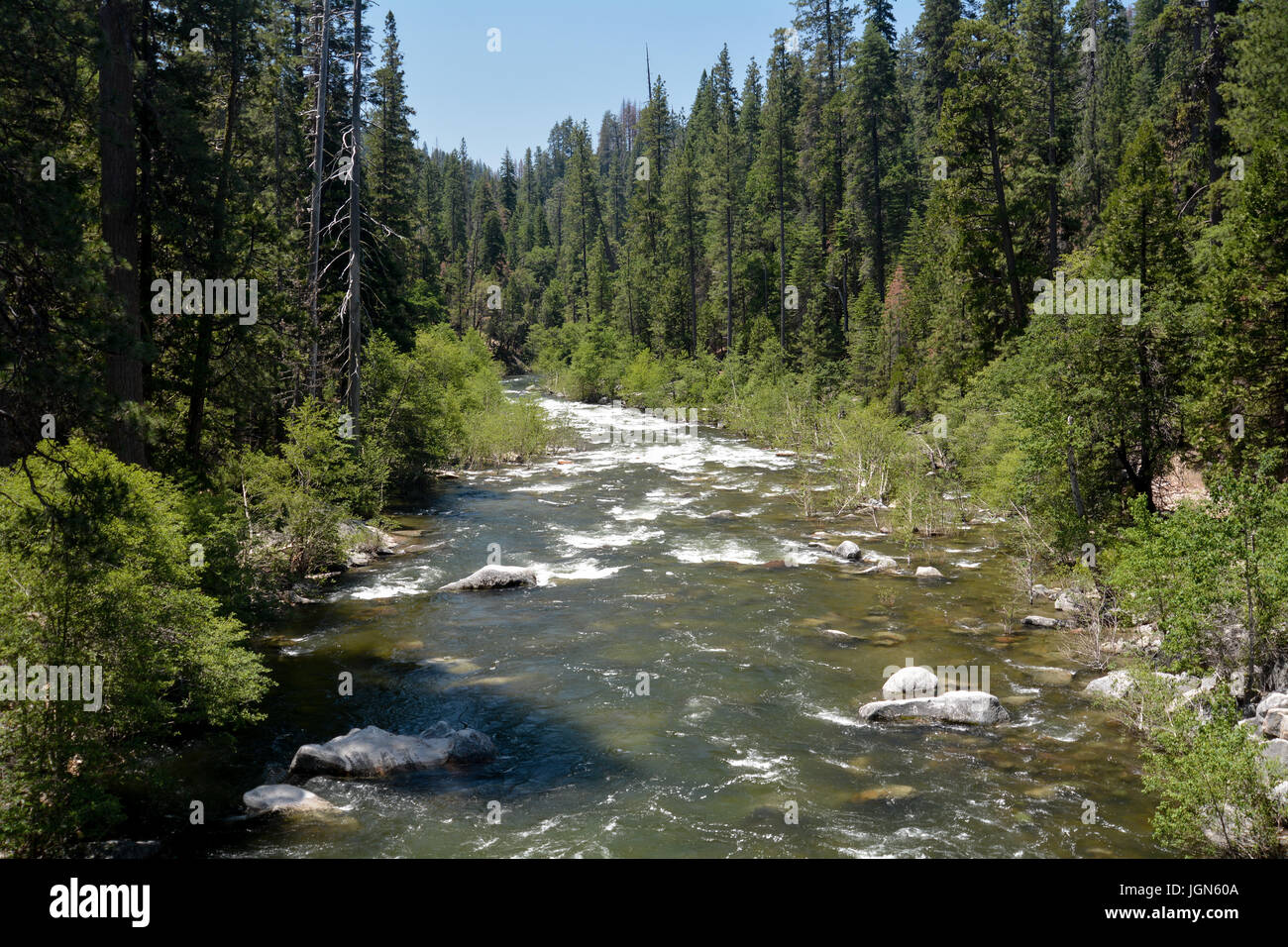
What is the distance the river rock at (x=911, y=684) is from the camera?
11664 millimetres

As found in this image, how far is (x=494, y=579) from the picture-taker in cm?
1767

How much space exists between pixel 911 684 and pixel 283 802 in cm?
853

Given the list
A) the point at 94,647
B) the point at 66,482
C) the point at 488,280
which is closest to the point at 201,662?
the point at 94,647

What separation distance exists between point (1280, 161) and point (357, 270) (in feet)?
69.1

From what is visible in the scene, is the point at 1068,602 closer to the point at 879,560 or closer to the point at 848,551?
the point at 879,560

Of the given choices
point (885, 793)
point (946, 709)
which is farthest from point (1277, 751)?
point (885, 793)

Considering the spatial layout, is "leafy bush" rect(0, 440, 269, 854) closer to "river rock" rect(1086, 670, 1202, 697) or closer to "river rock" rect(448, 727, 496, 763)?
"river rock" rect(448, 727, 496, 763)

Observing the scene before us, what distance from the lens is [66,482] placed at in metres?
7.91

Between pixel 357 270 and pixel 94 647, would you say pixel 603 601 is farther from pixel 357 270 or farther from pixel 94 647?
pixel 357 270

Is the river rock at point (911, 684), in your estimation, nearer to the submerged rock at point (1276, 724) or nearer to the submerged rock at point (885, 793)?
the submerged rock at point (885, 793)

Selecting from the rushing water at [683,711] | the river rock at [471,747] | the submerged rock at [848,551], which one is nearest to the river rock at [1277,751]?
the rushing water at [683,711]

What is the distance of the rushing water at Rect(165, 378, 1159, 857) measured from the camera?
838 cm

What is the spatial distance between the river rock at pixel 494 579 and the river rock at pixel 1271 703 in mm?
13016
